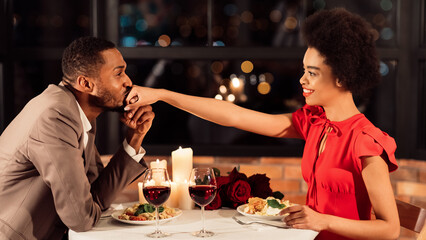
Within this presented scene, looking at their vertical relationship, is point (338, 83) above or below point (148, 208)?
above

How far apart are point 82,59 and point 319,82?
922 mm

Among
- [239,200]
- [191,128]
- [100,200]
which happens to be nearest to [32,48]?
[191,128]

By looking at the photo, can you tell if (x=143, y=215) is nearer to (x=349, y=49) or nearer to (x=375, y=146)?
(x=375, y=146)

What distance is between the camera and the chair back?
186cm

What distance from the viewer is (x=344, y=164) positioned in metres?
1.82

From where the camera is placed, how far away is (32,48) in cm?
302

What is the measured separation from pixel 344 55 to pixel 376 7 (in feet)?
4.51

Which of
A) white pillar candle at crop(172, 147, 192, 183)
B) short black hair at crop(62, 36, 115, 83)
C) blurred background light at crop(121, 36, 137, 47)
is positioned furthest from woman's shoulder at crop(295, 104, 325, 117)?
blurred background light at crop(121, 36, 137, 47)

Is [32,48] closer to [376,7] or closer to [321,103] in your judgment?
[321,103]

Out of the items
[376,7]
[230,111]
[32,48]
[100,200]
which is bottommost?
[100,200]

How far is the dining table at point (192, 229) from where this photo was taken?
→ 154 centimetres

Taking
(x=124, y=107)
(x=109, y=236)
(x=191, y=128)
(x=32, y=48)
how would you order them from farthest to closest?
(x=191, y=128) < (x=32, y=48) < (x=124, y=107) < (x=109, y=236)

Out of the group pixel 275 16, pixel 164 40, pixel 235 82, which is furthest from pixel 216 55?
pixel 275 16

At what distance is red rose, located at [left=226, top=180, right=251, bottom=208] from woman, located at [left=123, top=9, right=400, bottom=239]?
10.7 inches
